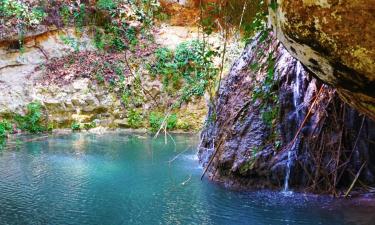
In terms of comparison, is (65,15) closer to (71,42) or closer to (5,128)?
(71,42)

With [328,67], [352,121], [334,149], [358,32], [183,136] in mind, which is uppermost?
[358,32]

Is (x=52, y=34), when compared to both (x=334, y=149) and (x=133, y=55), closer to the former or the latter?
(x=133, y=55)

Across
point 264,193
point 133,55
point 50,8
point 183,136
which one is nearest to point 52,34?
point 50,8

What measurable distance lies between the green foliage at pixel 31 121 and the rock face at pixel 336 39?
10822 millimetres

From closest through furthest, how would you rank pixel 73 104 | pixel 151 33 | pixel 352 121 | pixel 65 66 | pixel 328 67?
pixel 328 67 → pixel 352 121 → pixel 73 104 → pixel 65 66 → pixel 151 33

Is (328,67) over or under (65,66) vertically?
over

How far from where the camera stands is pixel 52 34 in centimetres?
1410

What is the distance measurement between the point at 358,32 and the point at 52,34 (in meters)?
13.3

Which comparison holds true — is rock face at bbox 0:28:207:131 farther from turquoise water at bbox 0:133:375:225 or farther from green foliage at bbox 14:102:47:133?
turquoise water at bbox 0:133:375:225

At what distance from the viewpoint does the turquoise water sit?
4.84 meters

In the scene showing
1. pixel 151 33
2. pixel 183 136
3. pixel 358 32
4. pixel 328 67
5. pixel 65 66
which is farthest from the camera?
pixel 151 33

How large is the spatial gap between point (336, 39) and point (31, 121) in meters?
11.3

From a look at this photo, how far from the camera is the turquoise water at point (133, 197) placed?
4.84 meters

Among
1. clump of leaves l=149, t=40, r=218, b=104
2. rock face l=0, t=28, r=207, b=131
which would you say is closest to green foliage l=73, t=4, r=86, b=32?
rock face l=0, t=28, r=207, b=131
